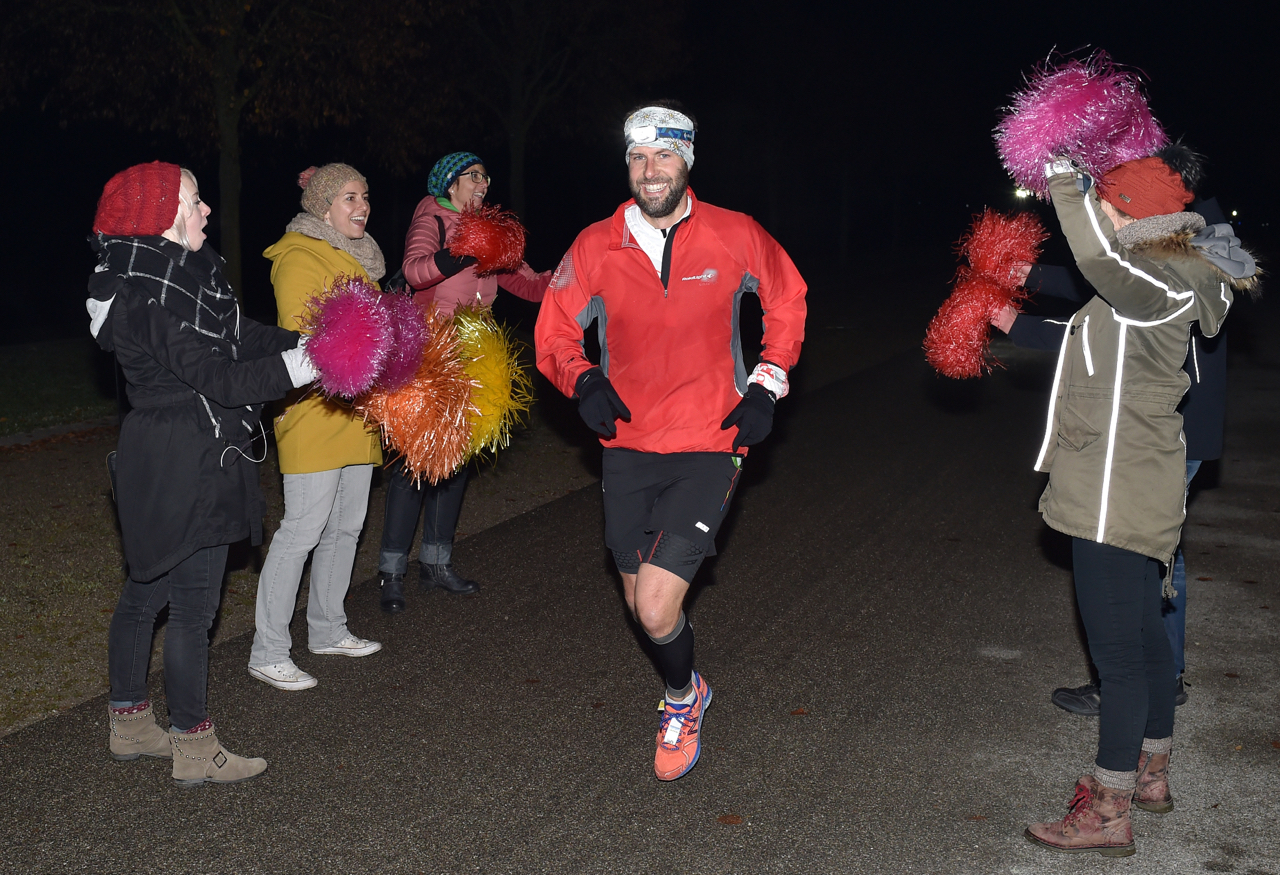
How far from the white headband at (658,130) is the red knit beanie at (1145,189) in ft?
4.85

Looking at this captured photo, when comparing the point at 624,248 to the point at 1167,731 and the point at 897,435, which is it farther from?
the point at 897,435

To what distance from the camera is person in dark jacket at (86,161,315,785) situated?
12.7 ft

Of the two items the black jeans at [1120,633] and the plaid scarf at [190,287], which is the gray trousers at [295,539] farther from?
the black jeans at [1120,633]

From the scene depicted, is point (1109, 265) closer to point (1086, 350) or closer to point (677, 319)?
point (1086, 350)

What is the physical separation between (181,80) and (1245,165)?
63.4 m

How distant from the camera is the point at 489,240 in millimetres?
5656

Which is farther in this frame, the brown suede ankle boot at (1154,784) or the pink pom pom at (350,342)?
the brown suede ankle boot at (1154,784)

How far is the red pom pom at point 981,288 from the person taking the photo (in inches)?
182

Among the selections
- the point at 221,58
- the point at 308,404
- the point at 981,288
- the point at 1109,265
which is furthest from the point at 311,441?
the point at 221,58

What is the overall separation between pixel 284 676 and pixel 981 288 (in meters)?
3.31

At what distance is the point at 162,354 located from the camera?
3.84 metres

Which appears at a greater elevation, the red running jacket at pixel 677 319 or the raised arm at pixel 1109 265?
the raised arm at pixel 1109 265

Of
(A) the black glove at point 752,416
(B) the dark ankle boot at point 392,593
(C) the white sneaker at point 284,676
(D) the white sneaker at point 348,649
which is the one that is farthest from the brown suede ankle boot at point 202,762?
(A) the black glove at point 752,416

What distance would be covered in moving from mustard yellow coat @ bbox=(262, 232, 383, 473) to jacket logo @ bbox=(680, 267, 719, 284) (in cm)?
151
